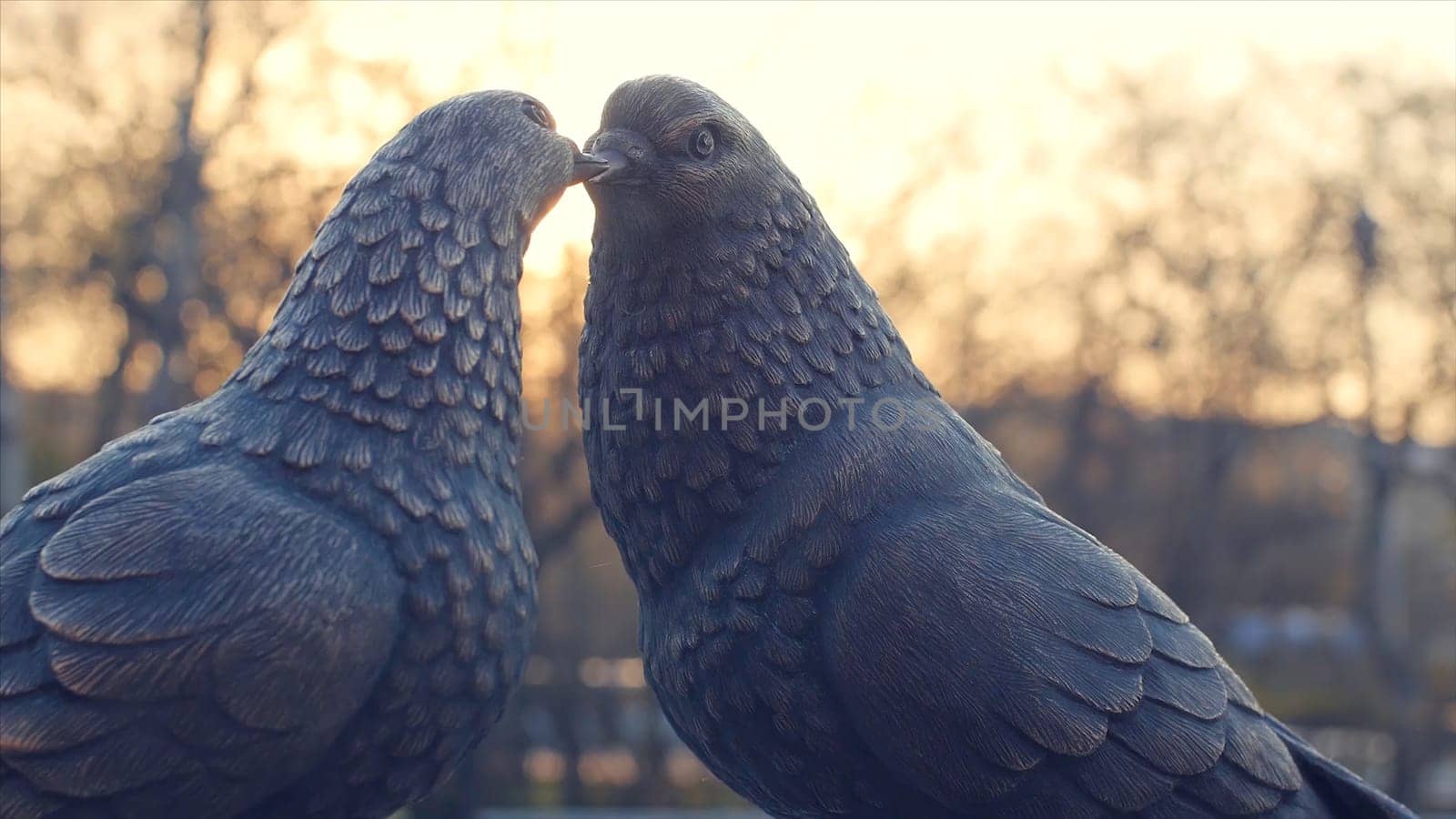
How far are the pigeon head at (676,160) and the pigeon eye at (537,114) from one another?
0.20 metres

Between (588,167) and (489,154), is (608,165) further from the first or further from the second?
(489,154)

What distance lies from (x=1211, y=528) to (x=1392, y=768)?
128 inches

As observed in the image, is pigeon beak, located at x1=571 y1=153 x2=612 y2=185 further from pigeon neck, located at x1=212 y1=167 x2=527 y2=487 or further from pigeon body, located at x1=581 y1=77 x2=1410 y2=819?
pigeon neck, located at x1=212 y1=167 x2=527 y2=487

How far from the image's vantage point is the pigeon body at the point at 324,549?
1829 millimetres

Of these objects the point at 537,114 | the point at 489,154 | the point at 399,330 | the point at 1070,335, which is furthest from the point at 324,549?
the point at 1070,335

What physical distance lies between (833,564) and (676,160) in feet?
2.29

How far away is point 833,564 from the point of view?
1.96 metres

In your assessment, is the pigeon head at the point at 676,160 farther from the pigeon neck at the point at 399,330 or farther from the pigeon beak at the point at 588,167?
the pigeon neck at the point at 399,330

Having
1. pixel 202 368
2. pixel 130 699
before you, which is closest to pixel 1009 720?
pixel 130 699

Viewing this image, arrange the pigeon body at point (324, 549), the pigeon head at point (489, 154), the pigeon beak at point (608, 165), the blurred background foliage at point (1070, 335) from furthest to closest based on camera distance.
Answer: the blurred background foliage at point (1070, 335) → the pigeon head at point (489, 154) → the pigeon beak at point (608, 165) → the pigeon body at point (324, 549)

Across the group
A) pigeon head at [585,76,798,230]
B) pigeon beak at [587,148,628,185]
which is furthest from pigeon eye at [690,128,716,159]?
pigeon beak at [587,148,628,185]

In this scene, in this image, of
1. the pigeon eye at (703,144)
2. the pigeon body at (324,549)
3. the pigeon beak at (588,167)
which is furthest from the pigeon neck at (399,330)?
the pigeon eye at (703,144)

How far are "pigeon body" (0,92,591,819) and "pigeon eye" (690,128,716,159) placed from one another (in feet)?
0.85

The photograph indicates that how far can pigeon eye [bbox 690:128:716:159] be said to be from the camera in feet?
6.77
